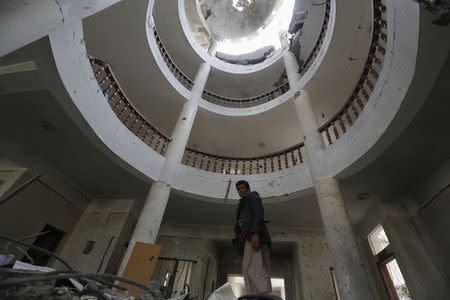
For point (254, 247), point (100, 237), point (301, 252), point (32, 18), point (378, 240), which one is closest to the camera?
point (32, 18)

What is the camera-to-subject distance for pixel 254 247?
2.94m

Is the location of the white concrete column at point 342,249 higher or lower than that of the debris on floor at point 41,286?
higher

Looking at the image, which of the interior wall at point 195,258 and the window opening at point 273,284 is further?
the window opening at point 273,284

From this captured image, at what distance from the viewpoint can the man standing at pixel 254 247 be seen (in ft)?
9.24

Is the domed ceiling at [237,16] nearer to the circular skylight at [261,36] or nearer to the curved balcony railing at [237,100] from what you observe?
the circular skylight at [261,36]

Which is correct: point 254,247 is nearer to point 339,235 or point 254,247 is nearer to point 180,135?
point 339,235

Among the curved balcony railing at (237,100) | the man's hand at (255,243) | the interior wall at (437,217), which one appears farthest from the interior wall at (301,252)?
the curved balcony railing at (237,100)

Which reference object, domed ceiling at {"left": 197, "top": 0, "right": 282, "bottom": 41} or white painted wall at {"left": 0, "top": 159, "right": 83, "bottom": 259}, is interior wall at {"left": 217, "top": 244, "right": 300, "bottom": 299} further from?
domed ceiling at {"left": 197, "top": 0, "right": 282, "bottom": 41}

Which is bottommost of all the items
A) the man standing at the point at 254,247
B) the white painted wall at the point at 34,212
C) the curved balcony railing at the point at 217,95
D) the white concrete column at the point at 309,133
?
the man standing at the point at 254,247

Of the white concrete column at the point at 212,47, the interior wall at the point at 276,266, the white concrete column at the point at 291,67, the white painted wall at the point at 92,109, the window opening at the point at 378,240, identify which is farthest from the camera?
the white concrete column at the point at 212,47

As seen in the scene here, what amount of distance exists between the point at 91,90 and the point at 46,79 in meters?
0.90

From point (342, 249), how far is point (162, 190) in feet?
12.5

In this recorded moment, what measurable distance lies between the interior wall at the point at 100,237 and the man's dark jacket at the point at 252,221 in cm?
386

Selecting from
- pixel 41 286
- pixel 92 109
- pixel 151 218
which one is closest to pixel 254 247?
pixel 41 286
